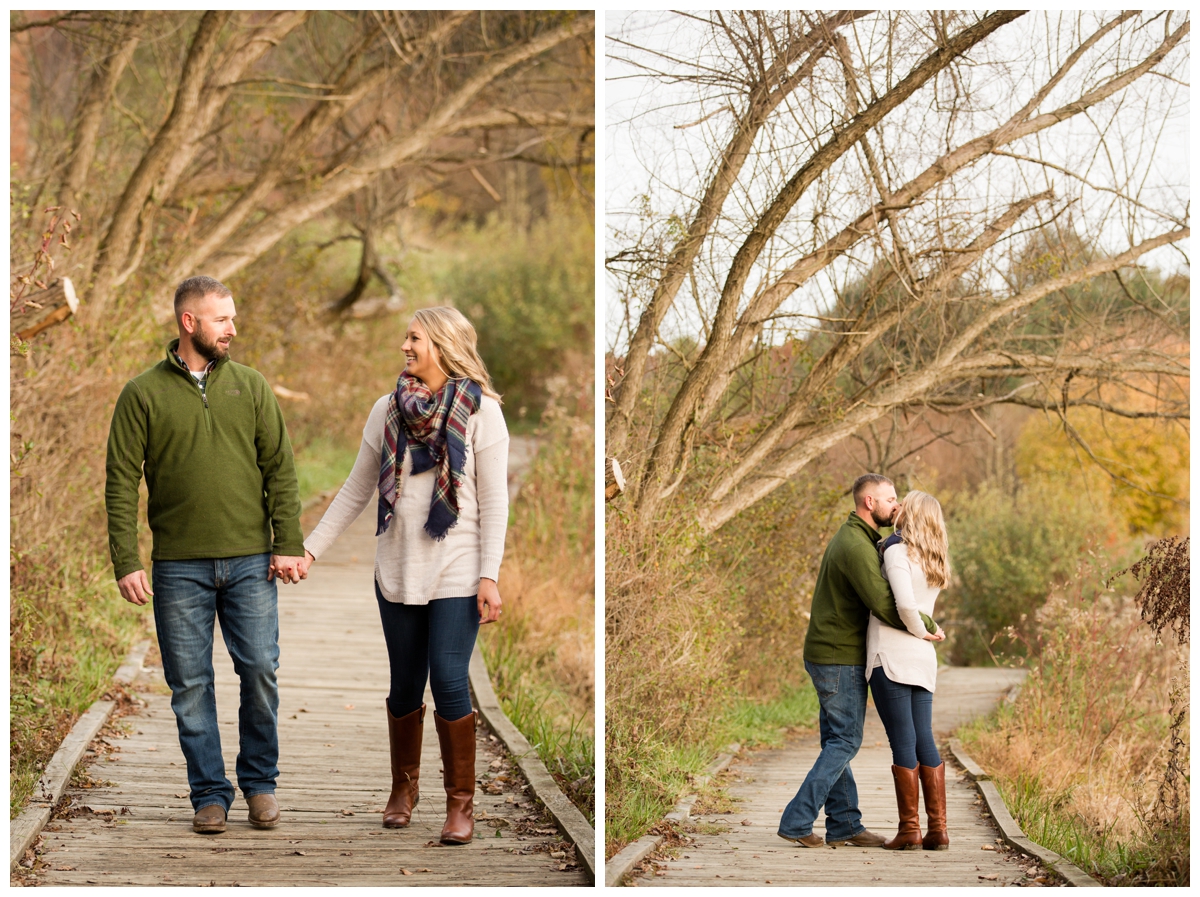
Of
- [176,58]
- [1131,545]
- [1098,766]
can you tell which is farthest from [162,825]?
[1131,545]

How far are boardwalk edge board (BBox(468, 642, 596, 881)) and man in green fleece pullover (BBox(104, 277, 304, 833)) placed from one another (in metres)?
1.04

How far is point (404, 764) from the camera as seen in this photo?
3693mm

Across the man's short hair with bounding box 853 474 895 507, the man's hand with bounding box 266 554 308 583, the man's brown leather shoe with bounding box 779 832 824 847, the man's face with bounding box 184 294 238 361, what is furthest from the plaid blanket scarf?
the man's brown leather shoe with bounding box 779 832 824 847

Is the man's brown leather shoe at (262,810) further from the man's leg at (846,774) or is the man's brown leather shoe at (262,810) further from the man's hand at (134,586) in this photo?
the man's leg at (846,774)

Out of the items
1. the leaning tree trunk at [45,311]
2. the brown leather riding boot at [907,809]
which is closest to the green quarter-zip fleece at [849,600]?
the brown leather riding boot at [907,809]

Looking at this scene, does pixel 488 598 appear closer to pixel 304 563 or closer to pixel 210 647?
pixel 304 563

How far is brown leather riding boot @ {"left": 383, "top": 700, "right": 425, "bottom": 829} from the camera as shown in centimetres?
361

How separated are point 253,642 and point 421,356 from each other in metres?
1.01

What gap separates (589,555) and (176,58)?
16.8ft

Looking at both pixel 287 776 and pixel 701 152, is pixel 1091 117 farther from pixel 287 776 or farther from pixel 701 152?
pixel 287 776

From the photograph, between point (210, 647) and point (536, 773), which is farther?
point (536, 773)

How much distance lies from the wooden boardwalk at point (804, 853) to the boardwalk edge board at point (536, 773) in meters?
0.20

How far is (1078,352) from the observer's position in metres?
5.61

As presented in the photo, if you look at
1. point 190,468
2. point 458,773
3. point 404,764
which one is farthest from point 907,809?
point 190,468
